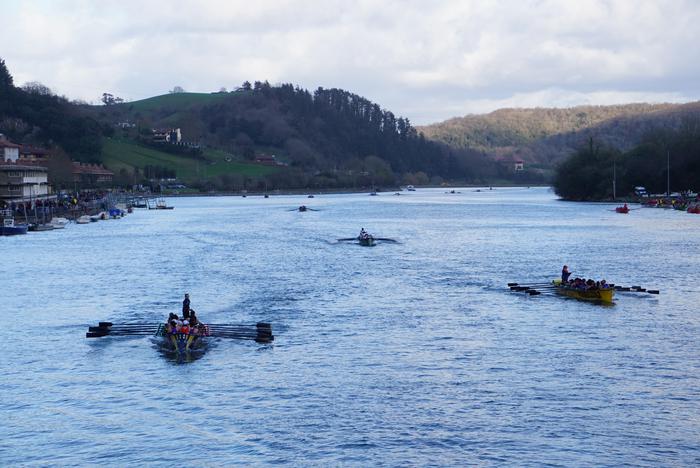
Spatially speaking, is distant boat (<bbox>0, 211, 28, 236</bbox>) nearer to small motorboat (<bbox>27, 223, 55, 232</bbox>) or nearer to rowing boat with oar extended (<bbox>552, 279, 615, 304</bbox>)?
small motorboat (<bbox>27, 223, 55, 232</bbox>)

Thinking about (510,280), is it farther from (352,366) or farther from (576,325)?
(352,366)

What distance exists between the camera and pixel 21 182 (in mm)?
159750

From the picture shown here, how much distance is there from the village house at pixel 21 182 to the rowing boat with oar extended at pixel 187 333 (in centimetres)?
11034

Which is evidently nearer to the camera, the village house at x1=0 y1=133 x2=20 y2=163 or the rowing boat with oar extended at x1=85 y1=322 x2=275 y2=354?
the rowing boat with oar extended at x1=85 y1=322 x2=275 y2=354

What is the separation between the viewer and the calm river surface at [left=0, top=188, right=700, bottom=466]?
33188 mm

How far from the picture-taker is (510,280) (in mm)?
75188

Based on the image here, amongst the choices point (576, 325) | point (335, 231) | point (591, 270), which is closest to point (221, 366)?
point (576, 325)

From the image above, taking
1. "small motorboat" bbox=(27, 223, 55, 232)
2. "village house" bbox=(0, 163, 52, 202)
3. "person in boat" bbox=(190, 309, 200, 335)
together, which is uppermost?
"village house" bbox=(0, 163, 52, 202)

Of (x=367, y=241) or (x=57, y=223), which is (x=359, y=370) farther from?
(x=57, y=223)

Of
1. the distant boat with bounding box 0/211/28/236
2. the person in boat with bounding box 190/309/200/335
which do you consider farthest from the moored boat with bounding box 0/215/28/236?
the person in boat with bounding box 190/309/200/335

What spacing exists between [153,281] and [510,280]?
31392 mm

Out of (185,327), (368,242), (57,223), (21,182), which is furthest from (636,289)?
(21,182)

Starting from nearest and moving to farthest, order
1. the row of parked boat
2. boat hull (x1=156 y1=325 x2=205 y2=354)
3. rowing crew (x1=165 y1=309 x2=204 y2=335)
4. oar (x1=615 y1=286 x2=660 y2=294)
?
boat hull (x1=156 y1=325 x2=205 y2=354) < rowing crew (x1=165 y1=309 x2=204 y2=335) < oar (x1=615 y1=286 x2=660 y2=294) < the row of parked boat

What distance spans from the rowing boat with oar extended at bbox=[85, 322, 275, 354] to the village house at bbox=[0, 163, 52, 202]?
110340mm
